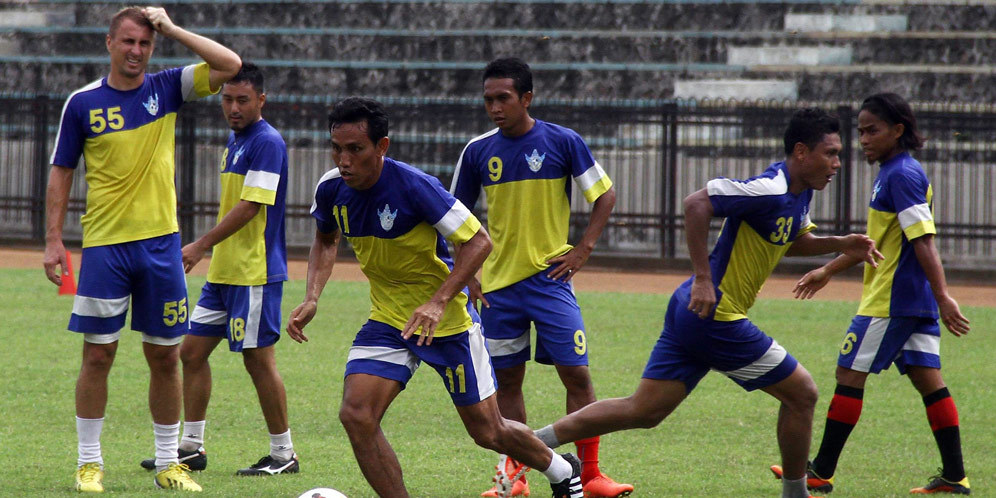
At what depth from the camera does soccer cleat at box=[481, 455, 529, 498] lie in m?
6.24

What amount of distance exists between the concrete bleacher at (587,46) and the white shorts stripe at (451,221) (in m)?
17.1

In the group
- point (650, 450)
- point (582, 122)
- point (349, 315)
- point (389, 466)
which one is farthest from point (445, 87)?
point (389, 466)

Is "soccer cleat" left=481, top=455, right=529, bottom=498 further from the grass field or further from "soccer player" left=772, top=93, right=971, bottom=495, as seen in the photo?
"soccer player" left=772, top=93, right=971, bottom=495

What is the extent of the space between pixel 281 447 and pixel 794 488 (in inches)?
105

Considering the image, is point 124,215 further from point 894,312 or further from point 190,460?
point 894,312

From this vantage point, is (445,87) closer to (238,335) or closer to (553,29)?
(553,29)

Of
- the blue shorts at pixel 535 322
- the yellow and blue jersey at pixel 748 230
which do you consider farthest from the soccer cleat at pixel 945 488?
the blue shorts at pixel 535 322

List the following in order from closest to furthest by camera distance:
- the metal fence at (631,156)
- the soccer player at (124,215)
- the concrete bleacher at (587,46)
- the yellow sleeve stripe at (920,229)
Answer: the soccer player at (124,215)
the yellow sleeve stripe at (920,229)
the metal fence at (631,156)
the concrete bleacher at (587,46)

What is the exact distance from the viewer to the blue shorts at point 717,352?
229 inches

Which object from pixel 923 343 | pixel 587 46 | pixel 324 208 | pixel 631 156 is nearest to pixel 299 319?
pixel 324 208

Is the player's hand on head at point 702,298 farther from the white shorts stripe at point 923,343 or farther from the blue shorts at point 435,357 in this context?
the white shorts stripe at point 923,343

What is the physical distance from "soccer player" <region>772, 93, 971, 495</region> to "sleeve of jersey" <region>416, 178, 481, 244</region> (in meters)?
1.99

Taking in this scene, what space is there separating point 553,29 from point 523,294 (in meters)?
19.1

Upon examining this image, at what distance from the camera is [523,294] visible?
21.8ft
